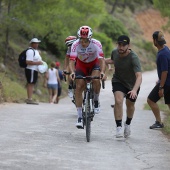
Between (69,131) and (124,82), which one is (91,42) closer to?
(124,82)

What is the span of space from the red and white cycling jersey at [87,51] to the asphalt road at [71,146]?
4.85ft

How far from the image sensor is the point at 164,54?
464 inches

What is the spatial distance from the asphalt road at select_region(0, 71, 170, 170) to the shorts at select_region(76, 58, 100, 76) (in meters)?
1.20

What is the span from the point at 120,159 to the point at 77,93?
8.41 feet

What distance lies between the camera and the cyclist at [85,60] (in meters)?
10.7

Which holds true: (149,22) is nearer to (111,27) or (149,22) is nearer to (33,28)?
(111,27)

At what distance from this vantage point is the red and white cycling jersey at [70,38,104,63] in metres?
11.0

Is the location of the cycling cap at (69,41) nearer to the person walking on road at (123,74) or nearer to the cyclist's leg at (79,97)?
the cyclist's leg at (79,97)

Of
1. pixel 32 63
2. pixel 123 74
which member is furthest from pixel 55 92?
pixel 123 74

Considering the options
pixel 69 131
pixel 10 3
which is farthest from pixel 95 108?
pixel 10 3

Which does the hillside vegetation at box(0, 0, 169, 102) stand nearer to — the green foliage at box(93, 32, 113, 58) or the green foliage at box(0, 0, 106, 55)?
the green foliage at box(0, 0, 106, 55)

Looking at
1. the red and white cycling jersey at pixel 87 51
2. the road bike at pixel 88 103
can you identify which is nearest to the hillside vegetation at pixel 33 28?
the red and white cycling jersey at pixel 87 51

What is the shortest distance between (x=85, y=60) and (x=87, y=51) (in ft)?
0.81

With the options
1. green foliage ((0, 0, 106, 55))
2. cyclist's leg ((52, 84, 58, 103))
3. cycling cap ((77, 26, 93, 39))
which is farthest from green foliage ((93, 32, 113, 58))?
cycling cap ((77, 26, 93, 39))
